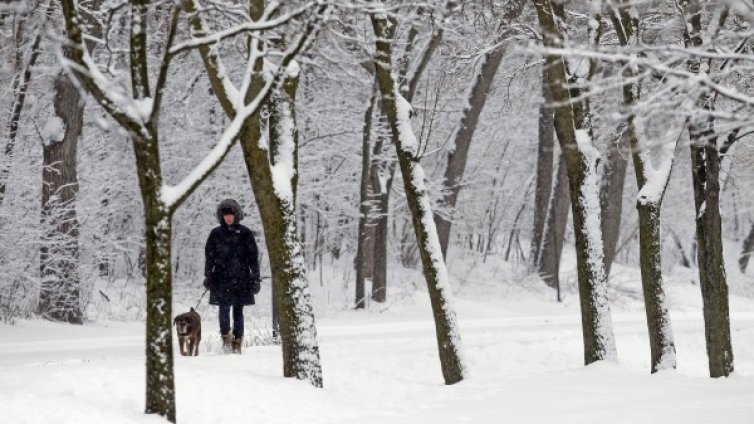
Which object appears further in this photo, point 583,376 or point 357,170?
point 357,170

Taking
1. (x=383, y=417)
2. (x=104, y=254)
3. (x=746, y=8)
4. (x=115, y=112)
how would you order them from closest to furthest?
(x=746, y=8)
(x=115, y=112)
(x=383, y=417)
(x=104, y=254)

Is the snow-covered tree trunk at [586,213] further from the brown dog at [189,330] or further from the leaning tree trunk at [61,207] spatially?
the leaning tree trunk at [61,207]

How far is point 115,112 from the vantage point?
7293 mm

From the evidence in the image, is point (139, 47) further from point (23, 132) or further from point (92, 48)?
point (23, 132)

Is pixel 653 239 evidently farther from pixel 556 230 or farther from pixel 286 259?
pixel 556 230

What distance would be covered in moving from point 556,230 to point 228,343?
50.2 feet

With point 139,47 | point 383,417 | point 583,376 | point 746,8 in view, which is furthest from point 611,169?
point 746,8

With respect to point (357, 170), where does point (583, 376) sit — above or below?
below

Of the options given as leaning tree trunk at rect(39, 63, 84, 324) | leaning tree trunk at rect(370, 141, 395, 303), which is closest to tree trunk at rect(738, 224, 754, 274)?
leaning tree trunk at rect(370, 141, 395, 303)

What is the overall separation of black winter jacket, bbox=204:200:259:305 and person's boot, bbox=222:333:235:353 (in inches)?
16.2

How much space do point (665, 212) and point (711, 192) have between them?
28457 mm

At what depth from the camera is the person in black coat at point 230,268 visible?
12.3m

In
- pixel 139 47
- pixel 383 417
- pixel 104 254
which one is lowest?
pixel 383 417

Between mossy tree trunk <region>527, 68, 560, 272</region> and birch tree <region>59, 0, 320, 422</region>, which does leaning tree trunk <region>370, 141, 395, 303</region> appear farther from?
birch tree <region>59, 0, 320, 422</region>
